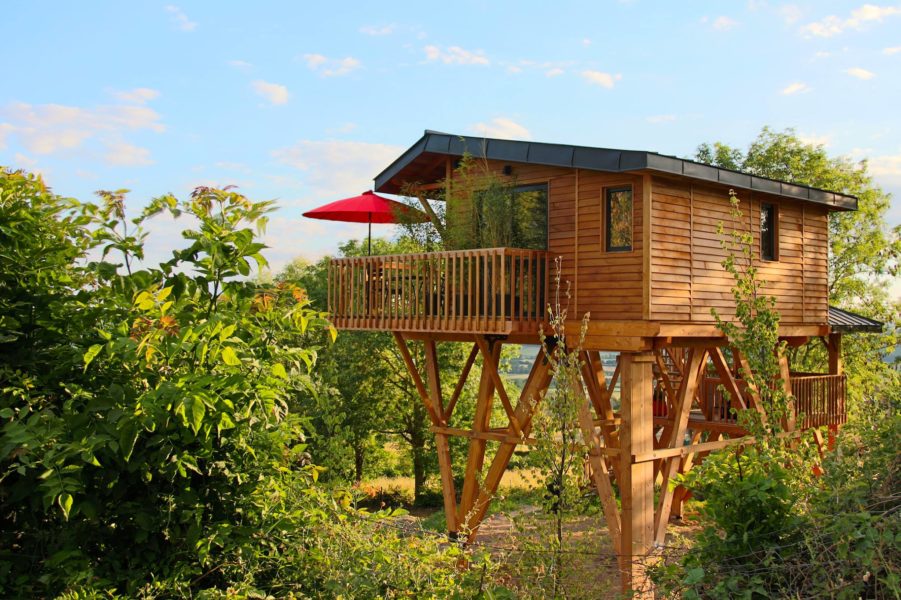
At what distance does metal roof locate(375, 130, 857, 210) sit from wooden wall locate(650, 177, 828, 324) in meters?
0.34

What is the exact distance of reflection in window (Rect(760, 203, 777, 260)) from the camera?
14961 millimetres

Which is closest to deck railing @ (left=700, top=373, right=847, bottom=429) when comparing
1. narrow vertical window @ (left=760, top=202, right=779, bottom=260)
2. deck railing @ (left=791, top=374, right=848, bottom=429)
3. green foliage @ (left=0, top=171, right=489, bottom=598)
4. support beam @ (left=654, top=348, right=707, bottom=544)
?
deck railing @ (left=791, top=374, right=848, bottom=429)

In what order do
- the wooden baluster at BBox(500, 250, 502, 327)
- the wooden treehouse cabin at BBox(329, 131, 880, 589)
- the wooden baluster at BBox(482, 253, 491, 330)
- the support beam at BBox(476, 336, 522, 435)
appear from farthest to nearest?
the support beam at BBox(476, 336, 522, 435)
the wooden treehouse cabin at BBox(329, 131, 880, 589)
the wooden baluster at BBox(482, 253, 491, 330)
the wooden baluster at BBox(500, 250, 502, 327)

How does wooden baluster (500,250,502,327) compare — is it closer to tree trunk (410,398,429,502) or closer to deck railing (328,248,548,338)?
deck railing (328,248,548,338)

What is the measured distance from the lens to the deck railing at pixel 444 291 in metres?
12.0

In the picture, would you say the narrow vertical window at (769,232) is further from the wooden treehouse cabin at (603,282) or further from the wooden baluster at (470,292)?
the wooden baluster at (470,292)

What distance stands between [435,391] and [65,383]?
1081 cm

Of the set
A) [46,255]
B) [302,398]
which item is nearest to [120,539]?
[46,255]

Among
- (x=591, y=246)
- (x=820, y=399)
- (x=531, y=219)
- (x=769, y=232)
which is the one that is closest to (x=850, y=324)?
(x=820, y=399)

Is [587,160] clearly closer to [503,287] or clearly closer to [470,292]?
[503,287]

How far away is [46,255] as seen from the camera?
4.91 m

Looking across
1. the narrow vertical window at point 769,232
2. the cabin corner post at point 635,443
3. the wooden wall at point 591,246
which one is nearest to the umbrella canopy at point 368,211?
the wooden wall at point 591,246

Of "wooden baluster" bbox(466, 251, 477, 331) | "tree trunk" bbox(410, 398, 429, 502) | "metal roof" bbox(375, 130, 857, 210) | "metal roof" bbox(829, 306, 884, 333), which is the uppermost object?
"metal roof" bbox(375, 130, 857, 210)

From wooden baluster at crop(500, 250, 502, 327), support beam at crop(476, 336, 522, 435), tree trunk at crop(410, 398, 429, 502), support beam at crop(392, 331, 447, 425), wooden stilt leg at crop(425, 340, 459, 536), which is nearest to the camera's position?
wooden baluster at crop(500, 250, 502, 327)
